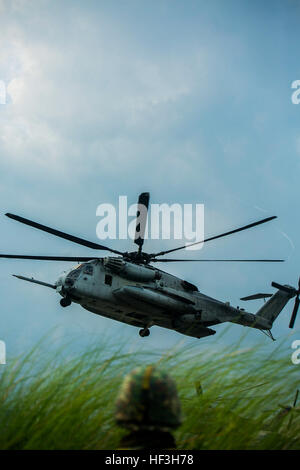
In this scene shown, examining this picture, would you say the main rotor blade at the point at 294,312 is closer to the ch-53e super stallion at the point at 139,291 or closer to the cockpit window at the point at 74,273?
the ch-53e super stallion at the point at 139,291

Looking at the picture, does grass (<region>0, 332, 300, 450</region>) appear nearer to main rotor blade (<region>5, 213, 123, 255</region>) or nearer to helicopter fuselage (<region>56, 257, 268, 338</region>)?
main rotor blade (<region>5, 213, 123, 255</region>)

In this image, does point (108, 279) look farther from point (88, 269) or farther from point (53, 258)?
point (53, 258)

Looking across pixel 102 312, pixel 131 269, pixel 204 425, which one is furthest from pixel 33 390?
pixel 102 312

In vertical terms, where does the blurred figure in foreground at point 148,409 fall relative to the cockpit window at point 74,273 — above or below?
below

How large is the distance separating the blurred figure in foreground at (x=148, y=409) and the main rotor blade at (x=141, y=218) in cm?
1558

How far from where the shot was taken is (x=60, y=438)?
3.09m

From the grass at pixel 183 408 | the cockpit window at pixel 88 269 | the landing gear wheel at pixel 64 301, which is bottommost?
the grass at pixel 183 408

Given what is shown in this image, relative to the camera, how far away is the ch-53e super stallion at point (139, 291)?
16.1 metres

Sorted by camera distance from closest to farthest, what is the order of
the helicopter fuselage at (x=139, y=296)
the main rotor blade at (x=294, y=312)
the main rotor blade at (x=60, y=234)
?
the main rotor blade at (x=60, y=234) < the helicopter fuselage at (x=139, y=296) < the main rotor blade at (x=294, y=312)

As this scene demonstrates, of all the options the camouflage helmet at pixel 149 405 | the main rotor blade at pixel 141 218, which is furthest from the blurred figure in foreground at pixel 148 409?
the main rotor blade at pixel 141 218

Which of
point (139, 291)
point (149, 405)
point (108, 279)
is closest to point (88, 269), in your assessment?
point (108, 279)
